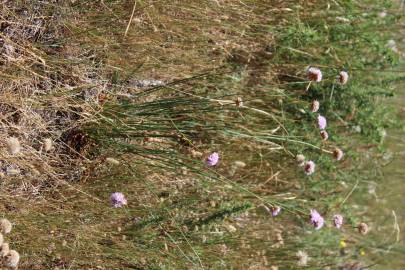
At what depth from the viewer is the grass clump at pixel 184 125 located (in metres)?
2.10

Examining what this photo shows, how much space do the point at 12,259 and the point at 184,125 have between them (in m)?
0.79

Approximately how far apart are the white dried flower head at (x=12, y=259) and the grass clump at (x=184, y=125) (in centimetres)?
12

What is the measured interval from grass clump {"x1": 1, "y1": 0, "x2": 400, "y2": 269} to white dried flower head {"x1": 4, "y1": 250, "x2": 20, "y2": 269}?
0.38 ft

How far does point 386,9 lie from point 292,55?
551 mm

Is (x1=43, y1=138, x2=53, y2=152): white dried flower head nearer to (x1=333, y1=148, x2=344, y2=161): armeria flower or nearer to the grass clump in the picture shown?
the grass clump

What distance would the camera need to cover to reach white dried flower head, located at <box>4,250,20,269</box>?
76.0 inches

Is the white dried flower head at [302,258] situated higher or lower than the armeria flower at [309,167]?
lower

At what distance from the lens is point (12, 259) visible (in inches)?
76.2

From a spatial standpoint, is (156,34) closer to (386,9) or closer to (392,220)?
(386,9)

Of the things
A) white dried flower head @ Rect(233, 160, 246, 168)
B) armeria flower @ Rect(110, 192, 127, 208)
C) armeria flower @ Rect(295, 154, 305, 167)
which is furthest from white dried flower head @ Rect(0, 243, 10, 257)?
armeria flower @ Rect(295, 154, 305, 167)

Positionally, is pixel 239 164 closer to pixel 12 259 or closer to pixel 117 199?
pixel 117 199

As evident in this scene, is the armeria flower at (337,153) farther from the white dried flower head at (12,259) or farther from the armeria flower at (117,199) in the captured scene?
the white dried flower head at (12,259)

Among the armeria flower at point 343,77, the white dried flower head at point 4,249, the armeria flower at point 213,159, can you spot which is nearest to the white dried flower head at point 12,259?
the white dried flower head at point 4,249

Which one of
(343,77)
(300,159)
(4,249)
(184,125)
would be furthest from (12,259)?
(343,77)
